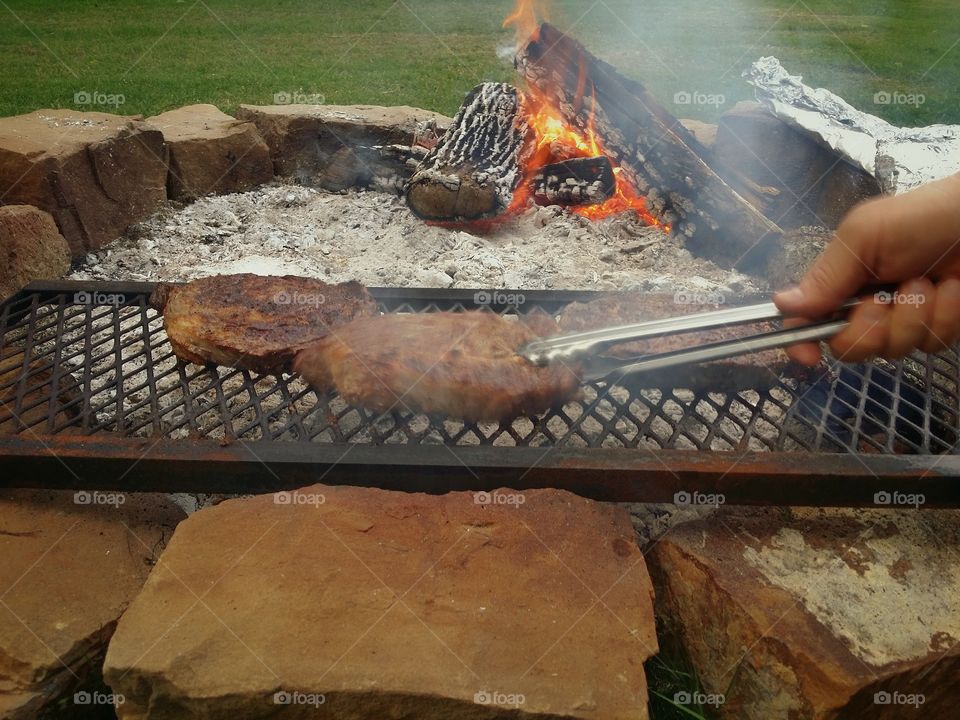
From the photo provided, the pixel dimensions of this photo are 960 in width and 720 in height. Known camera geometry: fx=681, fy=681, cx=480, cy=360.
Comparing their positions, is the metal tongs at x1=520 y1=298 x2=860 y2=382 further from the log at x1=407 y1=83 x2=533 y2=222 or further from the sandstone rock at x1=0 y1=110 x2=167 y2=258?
the sandstone rock at x1=0 y1=110 x2=167 y2=258

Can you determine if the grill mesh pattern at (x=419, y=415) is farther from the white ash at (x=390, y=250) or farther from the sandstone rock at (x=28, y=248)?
the white ash at (x=390, y=250)

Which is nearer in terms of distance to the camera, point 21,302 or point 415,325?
point 415,325

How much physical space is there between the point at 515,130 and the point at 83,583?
4430 millimetres

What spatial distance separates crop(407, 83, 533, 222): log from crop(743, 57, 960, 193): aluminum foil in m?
1.94

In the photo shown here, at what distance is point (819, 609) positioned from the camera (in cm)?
205

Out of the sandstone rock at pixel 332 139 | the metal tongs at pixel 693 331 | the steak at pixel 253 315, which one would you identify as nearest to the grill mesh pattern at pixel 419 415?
the steak at pixel 253 315

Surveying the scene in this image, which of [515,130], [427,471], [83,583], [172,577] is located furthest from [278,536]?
[515,130]

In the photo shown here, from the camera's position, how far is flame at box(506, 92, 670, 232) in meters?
5.27

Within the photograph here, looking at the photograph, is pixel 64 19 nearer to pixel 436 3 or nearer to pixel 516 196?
pixel 436 3

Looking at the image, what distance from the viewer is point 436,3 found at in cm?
1555

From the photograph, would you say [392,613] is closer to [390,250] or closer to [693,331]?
[693,331]

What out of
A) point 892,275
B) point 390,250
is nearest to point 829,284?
point 892,275

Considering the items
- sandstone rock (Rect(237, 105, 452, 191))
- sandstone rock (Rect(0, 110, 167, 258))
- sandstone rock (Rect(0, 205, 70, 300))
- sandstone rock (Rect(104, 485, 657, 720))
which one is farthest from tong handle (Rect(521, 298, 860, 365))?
sandstone rock (Rect(237, 105, 452, 191))

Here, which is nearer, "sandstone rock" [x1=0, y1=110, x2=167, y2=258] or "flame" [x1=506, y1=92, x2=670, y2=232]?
"sandstone rock" [x1=0, y1=110, x2=167, y2=258]
